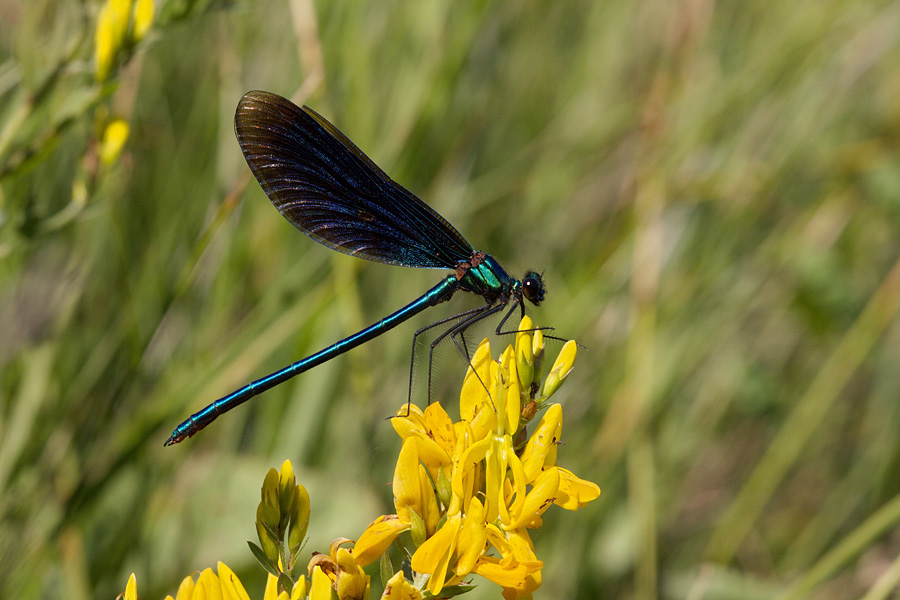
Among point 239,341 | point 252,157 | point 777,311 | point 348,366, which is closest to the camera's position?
point 252,157

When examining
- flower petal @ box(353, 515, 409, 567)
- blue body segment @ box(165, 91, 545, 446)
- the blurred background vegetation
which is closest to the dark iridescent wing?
blue body segment @ box(165, 91, 545, 446)

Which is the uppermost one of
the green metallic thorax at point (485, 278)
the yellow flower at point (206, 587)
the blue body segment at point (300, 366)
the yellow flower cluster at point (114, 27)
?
the yellow flower cluster at point (114, 27)

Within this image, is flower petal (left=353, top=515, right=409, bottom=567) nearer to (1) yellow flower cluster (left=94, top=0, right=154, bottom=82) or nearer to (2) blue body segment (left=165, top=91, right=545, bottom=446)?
(2) blue body segment (left=165, top=91, right=545, bottom=446)

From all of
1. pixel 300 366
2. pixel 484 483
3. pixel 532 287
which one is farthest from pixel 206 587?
pixel 532 287

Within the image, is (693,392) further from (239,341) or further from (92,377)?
(92,377)

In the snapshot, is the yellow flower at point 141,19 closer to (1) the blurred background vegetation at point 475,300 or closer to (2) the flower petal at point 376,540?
(1) the blurred background vegetation at point 475,300

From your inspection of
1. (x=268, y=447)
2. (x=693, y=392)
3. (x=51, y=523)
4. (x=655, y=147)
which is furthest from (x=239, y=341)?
(x=693, y=392)

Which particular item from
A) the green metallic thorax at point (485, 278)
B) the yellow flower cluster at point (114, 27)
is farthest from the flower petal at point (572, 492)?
the yellow flower cluster at point (114, 27)
